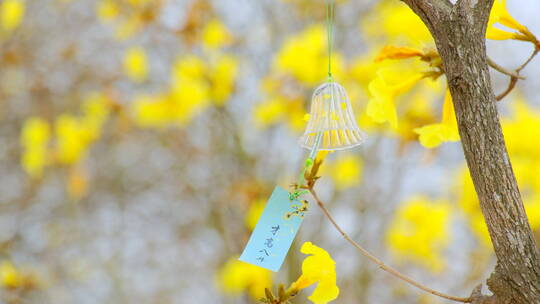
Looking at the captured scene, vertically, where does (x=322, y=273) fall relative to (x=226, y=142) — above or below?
below

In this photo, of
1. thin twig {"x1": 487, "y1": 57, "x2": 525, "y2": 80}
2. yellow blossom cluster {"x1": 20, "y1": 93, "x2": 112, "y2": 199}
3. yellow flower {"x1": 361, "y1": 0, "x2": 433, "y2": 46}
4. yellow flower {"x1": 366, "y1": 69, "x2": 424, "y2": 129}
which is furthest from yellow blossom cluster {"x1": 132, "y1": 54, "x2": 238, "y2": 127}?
thin twig {"x1": 487, "y1": 57, "x2": 525, "y2": 80}

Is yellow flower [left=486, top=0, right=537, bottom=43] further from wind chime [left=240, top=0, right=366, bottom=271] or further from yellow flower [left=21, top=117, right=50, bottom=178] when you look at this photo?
yellow flower [left=21, top=117, right=50, bottom=178]

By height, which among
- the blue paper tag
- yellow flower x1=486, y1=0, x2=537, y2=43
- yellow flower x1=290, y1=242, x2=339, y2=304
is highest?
yellow flower x1=486, y1=0, x2=537, y2=43

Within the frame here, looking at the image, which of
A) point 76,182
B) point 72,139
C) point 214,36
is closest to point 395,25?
point 214,36

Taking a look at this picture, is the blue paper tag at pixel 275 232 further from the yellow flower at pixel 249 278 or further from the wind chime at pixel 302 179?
the yellow flower at pixel 249 278

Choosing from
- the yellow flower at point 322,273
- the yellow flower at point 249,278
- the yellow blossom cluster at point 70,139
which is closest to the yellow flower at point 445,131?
the yellow flower at point 322,273

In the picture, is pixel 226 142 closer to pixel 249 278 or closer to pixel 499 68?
pixel 249 278
